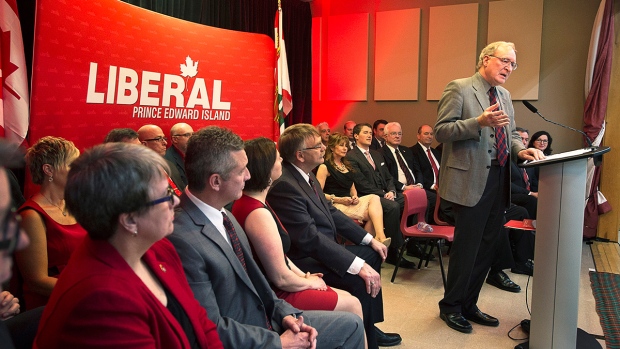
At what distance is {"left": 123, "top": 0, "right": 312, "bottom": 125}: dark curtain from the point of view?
5.78 meters

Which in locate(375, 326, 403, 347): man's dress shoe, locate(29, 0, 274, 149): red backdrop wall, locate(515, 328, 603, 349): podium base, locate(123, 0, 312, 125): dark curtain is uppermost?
locate(123, 0, 312, 125): dark curtain

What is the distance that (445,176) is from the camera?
3.02 metres

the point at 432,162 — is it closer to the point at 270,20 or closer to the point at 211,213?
the point at 270,20

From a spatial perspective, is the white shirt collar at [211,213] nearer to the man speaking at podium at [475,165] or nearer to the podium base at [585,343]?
the man speaking at podium at [475,165]

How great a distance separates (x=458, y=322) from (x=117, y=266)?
8.00 feet

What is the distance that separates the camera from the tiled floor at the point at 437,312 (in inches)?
115

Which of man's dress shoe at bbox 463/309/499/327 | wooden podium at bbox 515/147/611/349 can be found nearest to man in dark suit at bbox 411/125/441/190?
man's dress shoe at bbox 463/309/499/327

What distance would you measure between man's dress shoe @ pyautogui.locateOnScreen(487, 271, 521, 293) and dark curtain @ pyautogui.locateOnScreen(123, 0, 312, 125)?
4.15 meters

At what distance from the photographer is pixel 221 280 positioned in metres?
1.63

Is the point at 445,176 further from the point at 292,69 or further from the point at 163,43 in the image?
the point at 292,69

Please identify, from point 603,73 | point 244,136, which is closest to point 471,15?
point 603,73

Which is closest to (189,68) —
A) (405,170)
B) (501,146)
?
(405,170)

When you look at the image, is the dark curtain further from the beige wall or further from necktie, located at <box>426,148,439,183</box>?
necktie, located at <box>426,148,439,183</box>

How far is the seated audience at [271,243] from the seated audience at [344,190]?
2334 mm
